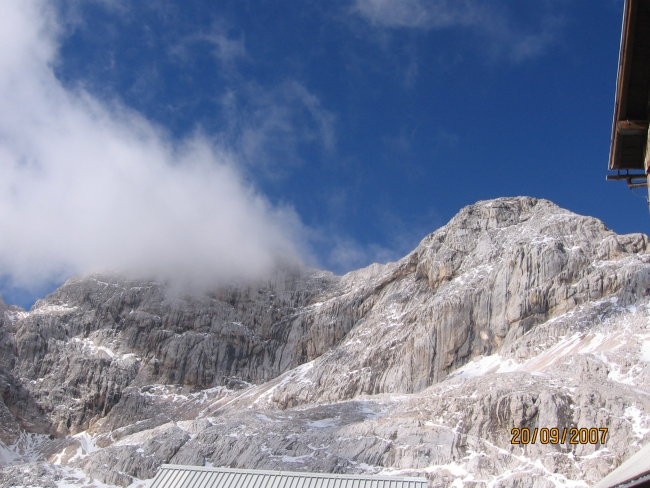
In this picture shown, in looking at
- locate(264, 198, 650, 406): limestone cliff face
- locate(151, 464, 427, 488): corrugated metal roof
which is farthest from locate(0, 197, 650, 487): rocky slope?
locate(151, 464, 427, 488): corrugated metal roof

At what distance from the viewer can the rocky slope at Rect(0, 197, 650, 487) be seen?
7506cm

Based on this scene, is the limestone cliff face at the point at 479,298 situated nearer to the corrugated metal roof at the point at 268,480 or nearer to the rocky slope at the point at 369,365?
the rocky slope at the point at 369,365

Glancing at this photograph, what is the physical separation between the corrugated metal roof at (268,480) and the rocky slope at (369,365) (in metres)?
44.7

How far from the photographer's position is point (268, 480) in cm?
→ 2641

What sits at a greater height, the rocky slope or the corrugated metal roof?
the rocky slope

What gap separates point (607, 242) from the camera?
120m

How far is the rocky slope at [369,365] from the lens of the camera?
75.1 m
